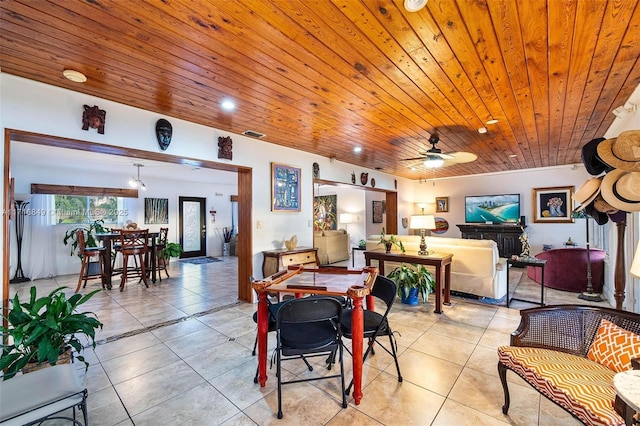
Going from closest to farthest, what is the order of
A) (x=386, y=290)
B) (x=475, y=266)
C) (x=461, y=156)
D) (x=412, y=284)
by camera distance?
(x=386, y=290)
(x=461, y=156)
(x=412, y=284)
(x=475, y=266)

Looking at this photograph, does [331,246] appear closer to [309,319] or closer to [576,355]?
[309,319]

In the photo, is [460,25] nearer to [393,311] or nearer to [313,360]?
[313,360]

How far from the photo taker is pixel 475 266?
4062 mm

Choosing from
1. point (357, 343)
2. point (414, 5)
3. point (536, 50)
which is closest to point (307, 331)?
point (357, 343)

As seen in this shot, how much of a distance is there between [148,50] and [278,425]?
2608 millimetres

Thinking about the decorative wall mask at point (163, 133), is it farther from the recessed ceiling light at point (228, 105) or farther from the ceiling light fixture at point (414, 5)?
the ceiling light fixture at point (414, 5)

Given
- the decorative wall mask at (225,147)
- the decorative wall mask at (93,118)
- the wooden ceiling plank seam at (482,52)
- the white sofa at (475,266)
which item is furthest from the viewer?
the white sofa at (475,266)

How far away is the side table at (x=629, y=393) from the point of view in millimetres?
980

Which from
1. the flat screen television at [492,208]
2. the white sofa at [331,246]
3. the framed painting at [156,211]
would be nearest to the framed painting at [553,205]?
the flat screen television at [492,208]

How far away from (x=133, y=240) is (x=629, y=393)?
244 inches

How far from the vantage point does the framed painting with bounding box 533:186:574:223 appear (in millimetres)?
6480

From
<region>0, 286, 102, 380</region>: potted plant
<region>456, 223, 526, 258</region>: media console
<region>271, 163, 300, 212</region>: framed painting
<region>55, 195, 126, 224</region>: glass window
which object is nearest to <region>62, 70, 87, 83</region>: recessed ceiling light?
<region>0, 286, 102, 380</region>: potted plant

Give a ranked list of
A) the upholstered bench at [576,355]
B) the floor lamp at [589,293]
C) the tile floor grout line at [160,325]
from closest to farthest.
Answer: the upholstered bench at [576,355] → the tile floor grout line at [160,325] → the floor lamp at [589,293]

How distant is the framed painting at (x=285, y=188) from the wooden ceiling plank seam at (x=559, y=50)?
337 cm
